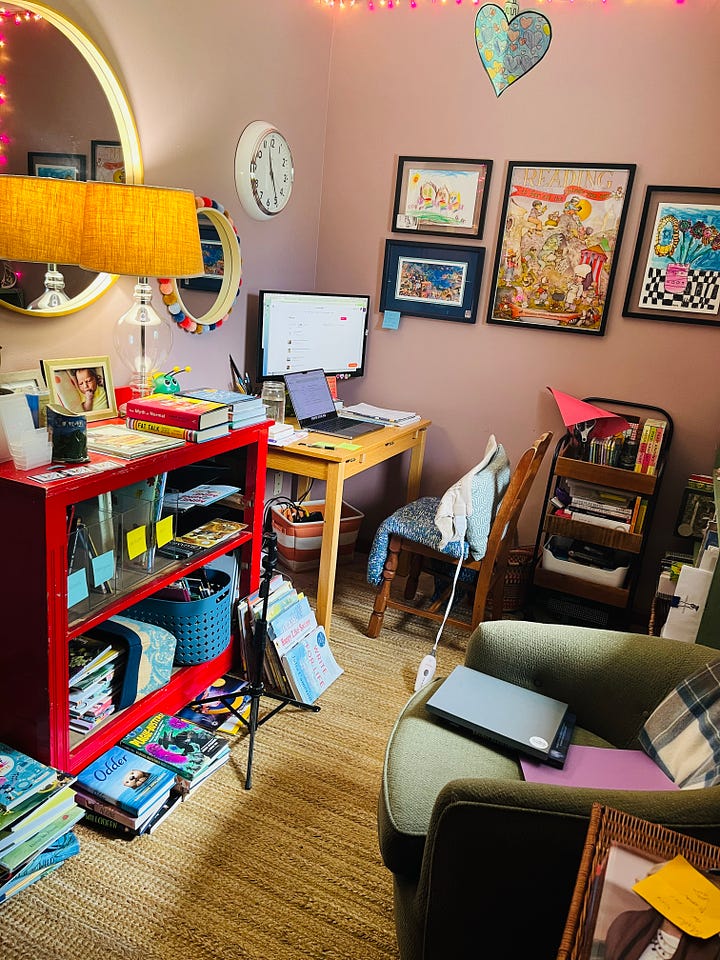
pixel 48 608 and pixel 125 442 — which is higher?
pixel 125 442

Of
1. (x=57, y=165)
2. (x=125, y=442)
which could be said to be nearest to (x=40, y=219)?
(x=57, y=165)

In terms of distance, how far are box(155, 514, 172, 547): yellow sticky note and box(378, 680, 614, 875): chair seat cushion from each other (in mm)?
834

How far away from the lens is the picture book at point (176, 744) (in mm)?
1947

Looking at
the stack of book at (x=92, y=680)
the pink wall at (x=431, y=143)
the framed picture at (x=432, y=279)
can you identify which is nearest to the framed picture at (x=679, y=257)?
the pink wall at (x=431, y=143)

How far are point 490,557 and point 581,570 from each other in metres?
0.48

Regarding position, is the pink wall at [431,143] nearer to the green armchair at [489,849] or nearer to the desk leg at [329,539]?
the desk leg at [329,539]

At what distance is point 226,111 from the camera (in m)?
2.62

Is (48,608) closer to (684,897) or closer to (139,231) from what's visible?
(139,231)

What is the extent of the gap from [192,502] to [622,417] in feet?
5.97

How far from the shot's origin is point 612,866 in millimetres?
950

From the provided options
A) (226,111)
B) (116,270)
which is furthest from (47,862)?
(226,111)

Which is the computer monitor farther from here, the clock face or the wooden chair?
the wooden chair

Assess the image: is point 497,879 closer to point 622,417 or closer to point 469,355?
point 622,417

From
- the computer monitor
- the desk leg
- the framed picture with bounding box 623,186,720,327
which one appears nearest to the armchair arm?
the desk leg
